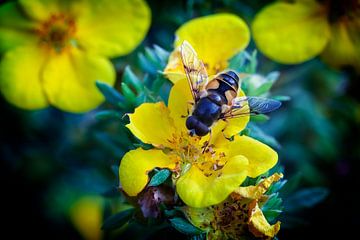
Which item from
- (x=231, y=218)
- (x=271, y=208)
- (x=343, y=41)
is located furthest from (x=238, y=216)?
(x=343, y=41)

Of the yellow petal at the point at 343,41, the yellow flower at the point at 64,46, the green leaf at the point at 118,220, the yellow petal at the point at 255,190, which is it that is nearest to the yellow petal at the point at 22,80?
the yellow flower at the point at 64,46

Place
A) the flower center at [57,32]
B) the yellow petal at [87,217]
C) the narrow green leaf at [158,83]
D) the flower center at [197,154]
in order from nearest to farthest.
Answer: the flower center at [197,154]
the narrow green leaf at [158,83]
the flower center at [57,32]
the yellow petal at [87,217]

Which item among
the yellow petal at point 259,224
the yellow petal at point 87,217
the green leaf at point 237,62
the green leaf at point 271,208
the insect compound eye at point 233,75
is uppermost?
the insect compound eye at point 233,75

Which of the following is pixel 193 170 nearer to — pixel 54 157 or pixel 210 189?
pixel 210 189

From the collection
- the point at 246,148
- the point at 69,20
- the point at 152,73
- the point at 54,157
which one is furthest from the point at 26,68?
the point at 246,148

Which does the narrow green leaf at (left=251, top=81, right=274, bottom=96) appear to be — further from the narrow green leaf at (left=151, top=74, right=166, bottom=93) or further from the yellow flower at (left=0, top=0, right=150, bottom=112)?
the yellow flower at (left=0, top=0, right=150, bottom=112)

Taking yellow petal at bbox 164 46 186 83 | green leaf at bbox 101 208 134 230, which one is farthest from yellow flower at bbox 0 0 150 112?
green leaf at bbox 101 208 134 230

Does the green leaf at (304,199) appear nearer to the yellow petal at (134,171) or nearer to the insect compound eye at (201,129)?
the insect compound eye at (201,129)
